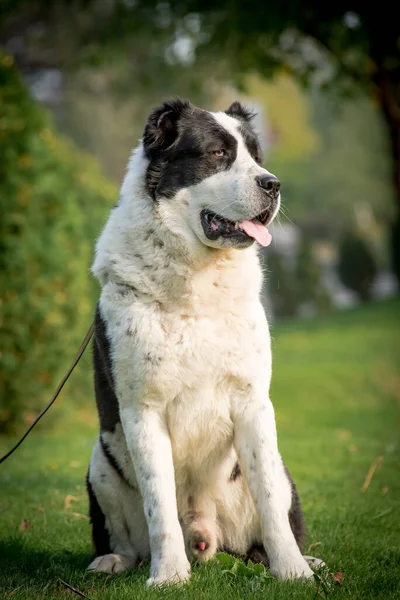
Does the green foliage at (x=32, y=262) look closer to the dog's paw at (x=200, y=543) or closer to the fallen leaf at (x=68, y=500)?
the fallen leaf at (x=68, y=500)

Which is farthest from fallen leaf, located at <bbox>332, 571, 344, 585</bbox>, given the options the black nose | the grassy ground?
the black nose

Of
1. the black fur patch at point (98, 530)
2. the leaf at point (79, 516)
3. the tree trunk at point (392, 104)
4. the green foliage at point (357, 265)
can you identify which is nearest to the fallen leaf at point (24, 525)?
the leaf at point (79, 516)

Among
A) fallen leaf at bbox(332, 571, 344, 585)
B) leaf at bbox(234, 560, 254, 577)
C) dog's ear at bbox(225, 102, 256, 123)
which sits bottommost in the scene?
fallen leaf at bbox(332, 571, 344, 585)

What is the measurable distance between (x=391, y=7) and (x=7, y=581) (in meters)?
8.74

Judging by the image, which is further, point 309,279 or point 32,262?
point 309,279

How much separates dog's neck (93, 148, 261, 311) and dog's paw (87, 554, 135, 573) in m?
1.32

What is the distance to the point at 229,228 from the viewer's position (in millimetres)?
4016

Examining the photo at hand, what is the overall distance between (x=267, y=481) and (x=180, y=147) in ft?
5.40

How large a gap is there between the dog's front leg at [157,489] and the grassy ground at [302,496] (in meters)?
0.13

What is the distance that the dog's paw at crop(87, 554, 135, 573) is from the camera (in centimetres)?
414

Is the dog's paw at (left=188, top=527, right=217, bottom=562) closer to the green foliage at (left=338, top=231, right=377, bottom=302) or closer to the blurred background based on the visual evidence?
the blurred background

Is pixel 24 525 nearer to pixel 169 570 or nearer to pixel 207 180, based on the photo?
pixel 169 570

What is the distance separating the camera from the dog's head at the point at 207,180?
3.99 meters

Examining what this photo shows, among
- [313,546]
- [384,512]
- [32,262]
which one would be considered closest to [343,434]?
[384,512]
